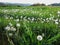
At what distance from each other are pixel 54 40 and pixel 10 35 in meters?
0.80

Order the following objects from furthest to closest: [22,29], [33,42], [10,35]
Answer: [22,29]
[10,35]
[33,42]

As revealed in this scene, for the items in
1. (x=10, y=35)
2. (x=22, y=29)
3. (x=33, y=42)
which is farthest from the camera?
(x=22, y=29)

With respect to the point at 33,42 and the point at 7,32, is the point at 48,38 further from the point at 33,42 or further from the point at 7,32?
the point at 7,32

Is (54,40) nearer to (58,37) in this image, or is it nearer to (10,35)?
(58,37)

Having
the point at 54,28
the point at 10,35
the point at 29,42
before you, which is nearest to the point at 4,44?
the point at 10,35

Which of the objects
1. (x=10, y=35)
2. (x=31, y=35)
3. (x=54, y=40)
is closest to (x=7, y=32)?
(x=10, y=35)

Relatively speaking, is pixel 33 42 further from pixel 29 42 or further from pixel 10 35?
pixel 10 35

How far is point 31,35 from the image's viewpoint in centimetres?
399

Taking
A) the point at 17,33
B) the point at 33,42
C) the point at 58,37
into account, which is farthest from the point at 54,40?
the point at 17,33

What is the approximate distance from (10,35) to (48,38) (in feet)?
2.29

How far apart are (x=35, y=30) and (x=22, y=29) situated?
26cm

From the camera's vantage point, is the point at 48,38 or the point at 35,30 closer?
the point at 48,38

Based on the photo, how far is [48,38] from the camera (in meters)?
4.18

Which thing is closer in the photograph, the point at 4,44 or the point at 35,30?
the point at 4,44
